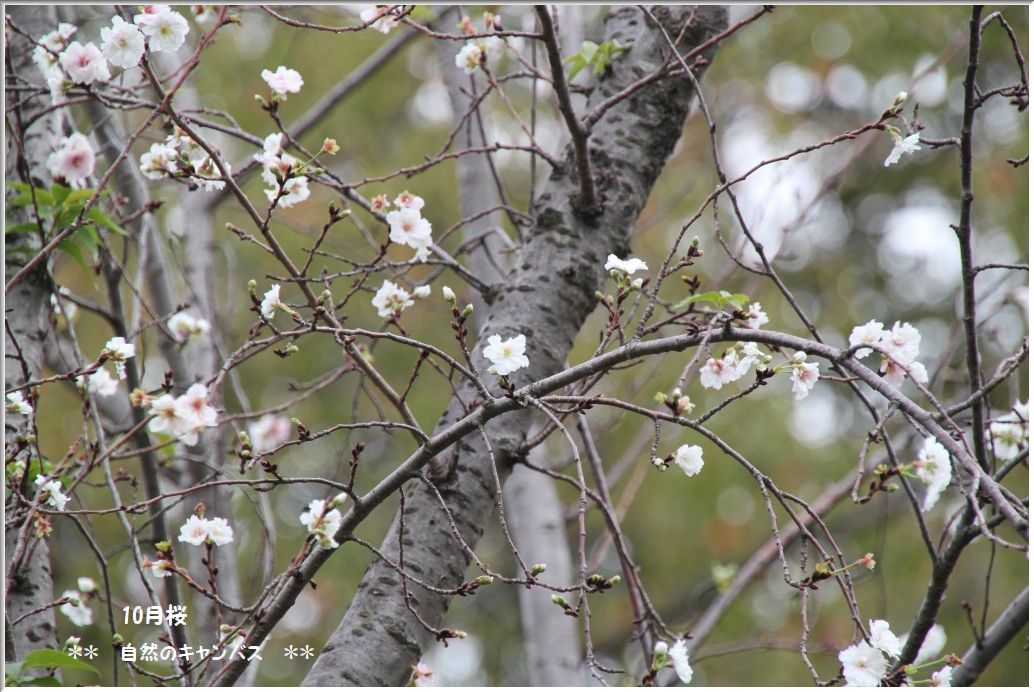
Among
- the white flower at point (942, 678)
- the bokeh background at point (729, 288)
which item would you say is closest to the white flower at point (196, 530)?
the white flower at point (942, 678)

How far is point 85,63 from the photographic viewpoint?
1.42m

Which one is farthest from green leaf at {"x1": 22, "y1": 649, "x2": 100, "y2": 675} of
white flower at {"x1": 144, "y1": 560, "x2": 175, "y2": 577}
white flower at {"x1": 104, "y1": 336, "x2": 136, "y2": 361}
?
white flower at {"x1": 104, "y1": 336, "x2": 136, "y2": 361}

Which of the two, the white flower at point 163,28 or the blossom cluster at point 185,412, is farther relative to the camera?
the white flower at point 163,28

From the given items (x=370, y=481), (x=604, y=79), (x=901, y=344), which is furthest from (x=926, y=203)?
(x=901, y=344)

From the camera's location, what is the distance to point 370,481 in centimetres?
400

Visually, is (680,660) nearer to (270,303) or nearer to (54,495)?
(270,303)

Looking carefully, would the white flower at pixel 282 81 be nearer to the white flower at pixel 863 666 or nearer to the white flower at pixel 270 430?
the white flower at pixel 270 430

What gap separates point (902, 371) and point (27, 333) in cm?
154

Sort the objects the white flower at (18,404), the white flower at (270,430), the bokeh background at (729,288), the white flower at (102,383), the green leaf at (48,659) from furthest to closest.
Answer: the bokeh background at (729,288)
the white flower at (270,430)
the white flower at (102,383)
the white flower at (18,404)
the green leaf at (48,659)

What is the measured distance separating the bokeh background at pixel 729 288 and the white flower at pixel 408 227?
2023 mm

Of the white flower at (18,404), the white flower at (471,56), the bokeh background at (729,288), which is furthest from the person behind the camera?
the bokeh background at (729,288)

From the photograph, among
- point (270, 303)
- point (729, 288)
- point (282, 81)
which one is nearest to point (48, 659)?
point (270, 303)

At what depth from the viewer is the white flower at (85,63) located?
4.60ft

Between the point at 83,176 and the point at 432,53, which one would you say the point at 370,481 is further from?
the point at 83,176
